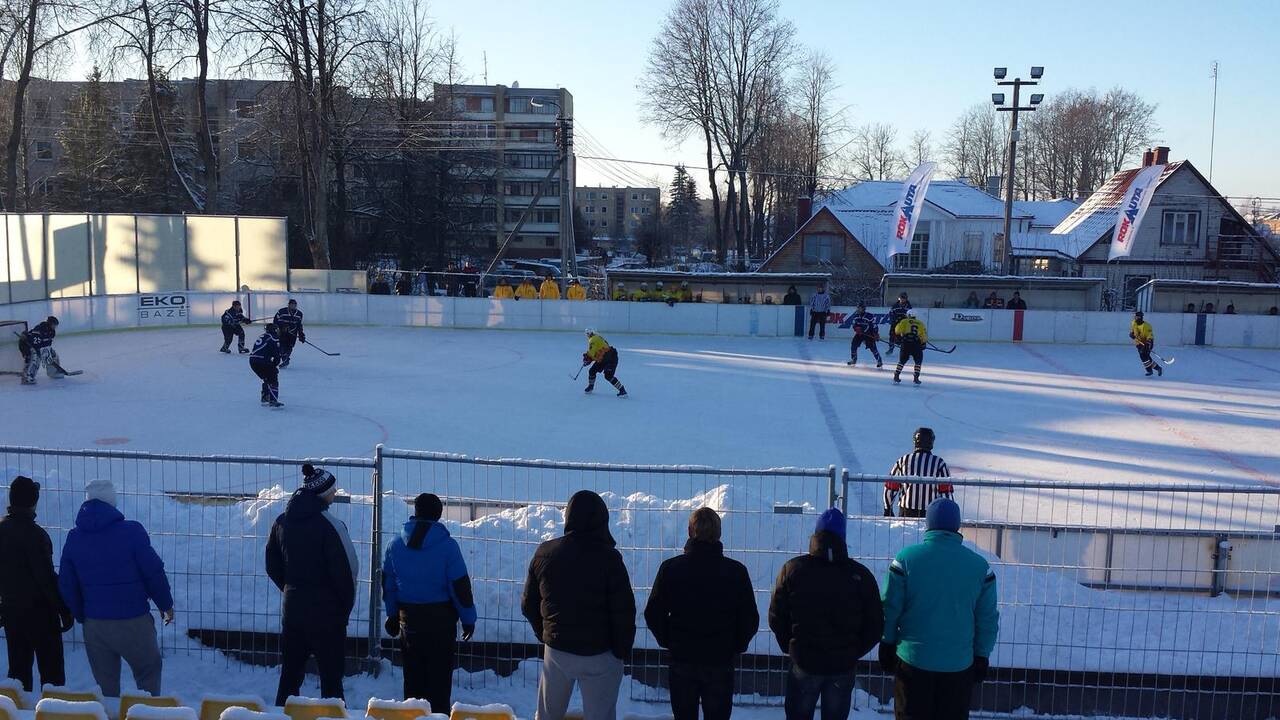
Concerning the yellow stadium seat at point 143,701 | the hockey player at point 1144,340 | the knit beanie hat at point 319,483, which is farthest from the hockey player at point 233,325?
the hockey player at point 1144,340

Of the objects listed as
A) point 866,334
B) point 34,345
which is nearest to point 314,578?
point 34,345

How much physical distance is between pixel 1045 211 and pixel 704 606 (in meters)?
53.8

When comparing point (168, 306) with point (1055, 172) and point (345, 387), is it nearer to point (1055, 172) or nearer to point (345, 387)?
point (345, 387)

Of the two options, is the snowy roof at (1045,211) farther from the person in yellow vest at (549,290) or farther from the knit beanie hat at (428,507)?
the knit beanie hat at (428,507)

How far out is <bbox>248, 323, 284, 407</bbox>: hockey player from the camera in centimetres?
1353

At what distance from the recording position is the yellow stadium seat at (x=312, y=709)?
11.4ft

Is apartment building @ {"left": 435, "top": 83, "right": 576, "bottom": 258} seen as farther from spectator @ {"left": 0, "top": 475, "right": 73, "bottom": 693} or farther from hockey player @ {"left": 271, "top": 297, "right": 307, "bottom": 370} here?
spectator @ {"left": 0, "top": 475, "right": 73, "bottom": 693}

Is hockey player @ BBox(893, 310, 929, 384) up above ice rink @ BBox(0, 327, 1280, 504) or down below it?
above

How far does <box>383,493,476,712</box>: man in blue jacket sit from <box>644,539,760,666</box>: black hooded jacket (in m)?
0.92

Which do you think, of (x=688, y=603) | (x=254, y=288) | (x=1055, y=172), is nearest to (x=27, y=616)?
(x=688, y=603)

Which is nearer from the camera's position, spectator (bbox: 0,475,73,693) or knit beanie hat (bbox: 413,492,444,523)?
knit beanie hat (bbox: 413,492,444,523)

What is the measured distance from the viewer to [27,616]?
470 cm

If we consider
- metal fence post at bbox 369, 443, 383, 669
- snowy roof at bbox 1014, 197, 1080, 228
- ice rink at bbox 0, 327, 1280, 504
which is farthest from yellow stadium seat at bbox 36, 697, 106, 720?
snowy roof at bbox 1014, 197, 1080, 228

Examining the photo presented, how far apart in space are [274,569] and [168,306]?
21.2 m
